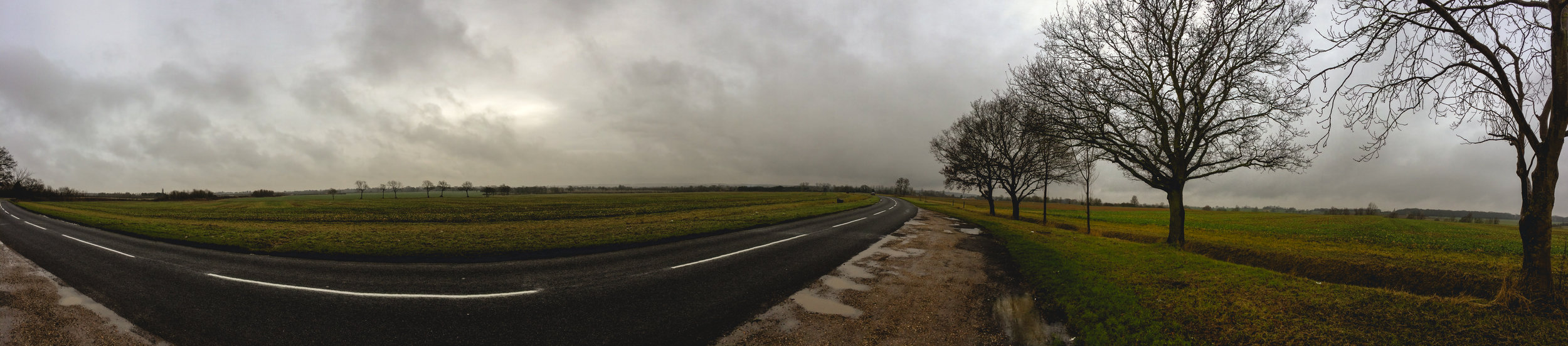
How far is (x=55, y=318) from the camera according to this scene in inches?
257

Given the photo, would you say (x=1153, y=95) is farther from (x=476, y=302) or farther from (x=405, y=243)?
(x=405, y=243)

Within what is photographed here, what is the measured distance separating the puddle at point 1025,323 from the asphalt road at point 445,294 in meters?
3.36

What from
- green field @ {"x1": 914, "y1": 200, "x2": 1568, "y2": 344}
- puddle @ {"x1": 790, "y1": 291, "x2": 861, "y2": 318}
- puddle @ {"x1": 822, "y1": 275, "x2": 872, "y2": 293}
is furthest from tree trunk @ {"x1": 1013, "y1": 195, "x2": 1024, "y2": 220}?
puddle @ {"x1": 790, "y1": 291, "x2": 861, "y2": 318}

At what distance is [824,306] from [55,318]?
11.6 metres

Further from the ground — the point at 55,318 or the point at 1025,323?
the point at 1025,323

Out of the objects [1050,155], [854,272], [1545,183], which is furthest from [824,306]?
[1050,155]

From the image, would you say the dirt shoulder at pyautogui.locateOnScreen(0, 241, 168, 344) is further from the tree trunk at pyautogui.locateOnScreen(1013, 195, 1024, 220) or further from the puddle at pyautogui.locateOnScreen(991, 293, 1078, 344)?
the tree trunk at pyautogui.locateOnScreen(1013, 195, 1024, 220)

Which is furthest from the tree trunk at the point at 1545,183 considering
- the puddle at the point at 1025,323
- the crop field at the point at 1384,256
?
the puddle at the point at 1025,323

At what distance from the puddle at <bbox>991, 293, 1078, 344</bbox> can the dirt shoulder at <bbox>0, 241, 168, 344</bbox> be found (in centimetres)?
1084

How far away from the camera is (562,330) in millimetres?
5547

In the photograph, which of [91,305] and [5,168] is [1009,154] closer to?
[91,305]

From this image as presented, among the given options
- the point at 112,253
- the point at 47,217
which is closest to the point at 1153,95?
the point at 112,253

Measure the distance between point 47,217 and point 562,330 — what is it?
50.4 m

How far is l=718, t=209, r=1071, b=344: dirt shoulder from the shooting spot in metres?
5.45
